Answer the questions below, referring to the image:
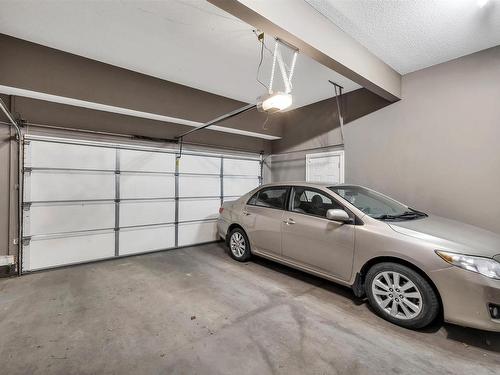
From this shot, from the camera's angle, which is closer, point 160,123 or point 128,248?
point 128,248

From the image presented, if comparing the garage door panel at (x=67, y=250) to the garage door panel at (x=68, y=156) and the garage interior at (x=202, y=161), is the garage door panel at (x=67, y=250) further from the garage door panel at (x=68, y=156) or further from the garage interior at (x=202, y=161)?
the garage door panel at (x=68, y=156)

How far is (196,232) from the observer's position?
16.6ft

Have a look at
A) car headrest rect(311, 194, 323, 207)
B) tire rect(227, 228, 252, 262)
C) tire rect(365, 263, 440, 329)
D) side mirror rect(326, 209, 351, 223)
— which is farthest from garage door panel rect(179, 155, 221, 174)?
tire rect(365, 263, 440, 329)

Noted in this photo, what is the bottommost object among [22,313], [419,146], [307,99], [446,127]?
[22,313]

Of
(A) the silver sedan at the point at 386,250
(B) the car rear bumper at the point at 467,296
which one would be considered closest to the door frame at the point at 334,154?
(A) the silver sedan at the point at 386,250

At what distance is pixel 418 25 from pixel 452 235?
230 cm

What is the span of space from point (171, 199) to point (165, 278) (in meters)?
1.83

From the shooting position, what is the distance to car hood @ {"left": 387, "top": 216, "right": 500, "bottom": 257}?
6.48ft

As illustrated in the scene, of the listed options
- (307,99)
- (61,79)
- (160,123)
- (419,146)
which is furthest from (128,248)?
(419,146)

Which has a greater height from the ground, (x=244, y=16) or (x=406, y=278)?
(x=244, y=16)

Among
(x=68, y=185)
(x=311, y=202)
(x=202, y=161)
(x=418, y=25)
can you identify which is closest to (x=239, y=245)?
(x=311, y=202)

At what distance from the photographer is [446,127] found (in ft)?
10.9

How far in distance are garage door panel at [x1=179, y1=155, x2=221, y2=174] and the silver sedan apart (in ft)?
6.58

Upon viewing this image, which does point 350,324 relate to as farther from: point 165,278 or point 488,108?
point 488,108
